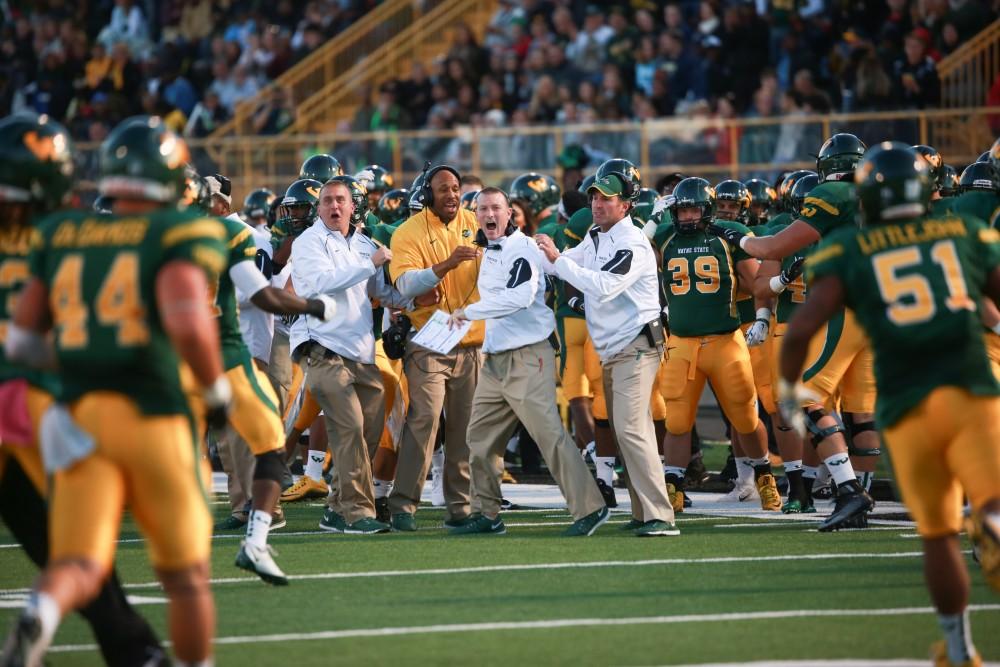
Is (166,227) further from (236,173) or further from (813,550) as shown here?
(236,173)

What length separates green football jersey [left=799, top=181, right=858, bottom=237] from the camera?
1002 centimetres

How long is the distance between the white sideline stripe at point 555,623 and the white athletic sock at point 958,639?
1.18 meters

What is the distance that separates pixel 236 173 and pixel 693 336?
1181 cm

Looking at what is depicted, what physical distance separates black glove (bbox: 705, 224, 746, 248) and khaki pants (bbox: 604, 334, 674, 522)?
1718 mm

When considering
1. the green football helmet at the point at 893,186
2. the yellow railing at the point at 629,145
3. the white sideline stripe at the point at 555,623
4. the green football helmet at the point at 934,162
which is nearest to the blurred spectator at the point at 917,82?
the yellow railing at the point at 629,145

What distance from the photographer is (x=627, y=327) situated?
9867mm

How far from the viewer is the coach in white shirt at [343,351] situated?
998cm

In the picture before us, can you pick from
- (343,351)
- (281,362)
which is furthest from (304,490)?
(343,351)

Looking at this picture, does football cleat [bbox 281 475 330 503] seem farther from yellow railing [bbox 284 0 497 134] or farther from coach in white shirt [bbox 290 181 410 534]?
yellow railing [bbox 284 0 497 134]

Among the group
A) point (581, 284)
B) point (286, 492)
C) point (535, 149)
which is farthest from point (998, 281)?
point (535, 149)

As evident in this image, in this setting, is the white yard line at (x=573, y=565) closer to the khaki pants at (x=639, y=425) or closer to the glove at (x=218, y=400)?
the khaki pants at (x=639, y=425)

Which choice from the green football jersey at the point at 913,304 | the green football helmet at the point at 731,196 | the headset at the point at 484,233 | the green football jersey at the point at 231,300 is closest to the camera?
the green football jersey at the point at 913,304

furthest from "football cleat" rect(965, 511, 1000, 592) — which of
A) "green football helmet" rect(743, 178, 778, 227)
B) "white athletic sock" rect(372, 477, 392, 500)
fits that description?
"green football helmet" rect(743, 178, 778, 227)

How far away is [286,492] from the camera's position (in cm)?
1212
